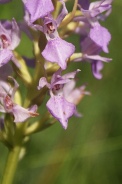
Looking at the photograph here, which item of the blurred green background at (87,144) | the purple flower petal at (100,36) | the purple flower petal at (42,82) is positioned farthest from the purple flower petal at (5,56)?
the blurred green background at (87,144)

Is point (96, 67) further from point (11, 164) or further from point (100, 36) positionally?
point (11, 164)

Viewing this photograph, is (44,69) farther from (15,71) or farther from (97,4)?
(97,4)

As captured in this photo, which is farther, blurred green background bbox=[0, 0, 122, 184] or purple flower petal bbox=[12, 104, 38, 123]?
blurred green background bbox=[0, 0, 122, 184]

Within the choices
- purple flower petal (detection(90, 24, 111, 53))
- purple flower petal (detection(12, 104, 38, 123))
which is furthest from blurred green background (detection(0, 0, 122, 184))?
purple flower petal (detection(90, 24, 111, 53))

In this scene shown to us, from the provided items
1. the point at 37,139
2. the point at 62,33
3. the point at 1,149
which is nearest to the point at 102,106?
the point at 37,139

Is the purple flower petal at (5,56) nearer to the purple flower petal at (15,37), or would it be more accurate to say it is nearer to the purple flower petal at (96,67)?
the purple flower petal at (15,37)

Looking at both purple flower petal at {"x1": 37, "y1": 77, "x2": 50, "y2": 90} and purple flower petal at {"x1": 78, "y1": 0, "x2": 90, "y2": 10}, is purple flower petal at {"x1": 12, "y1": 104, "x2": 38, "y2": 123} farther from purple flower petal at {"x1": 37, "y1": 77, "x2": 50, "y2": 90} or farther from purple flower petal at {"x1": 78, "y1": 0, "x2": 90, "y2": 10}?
purple flower petal at {"x1": 78, "y1": 0, "x2": 90, "y2": 10}

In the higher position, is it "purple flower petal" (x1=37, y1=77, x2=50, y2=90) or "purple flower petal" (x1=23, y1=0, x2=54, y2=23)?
"purple flower petal" (x1=23, y1=0, x2=54, y2=23)
